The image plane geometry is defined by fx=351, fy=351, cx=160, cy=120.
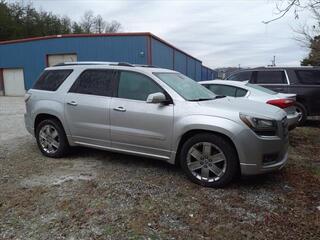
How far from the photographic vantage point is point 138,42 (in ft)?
71.8

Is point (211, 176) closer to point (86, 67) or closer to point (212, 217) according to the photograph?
point (212, 217)

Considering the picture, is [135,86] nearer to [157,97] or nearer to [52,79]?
[157,97]

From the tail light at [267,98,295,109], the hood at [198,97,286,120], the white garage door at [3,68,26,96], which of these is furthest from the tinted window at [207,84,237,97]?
the white garage door at [3,68,26,96]

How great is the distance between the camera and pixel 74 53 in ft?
81.4

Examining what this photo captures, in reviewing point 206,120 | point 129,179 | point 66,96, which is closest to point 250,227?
point 206,120

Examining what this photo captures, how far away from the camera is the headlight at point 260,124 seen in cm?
480

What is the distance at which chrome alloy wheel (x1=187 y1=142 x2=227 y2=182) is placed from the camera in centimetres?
493

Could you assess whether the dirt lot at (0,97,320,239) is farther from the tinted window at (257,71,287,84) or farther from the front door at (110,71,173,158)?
the tinted window at (257,71,287,84)

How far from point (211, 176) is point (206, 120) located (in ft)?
2.64

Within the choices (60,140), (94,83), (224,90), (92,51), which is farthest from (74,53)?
(94,83)

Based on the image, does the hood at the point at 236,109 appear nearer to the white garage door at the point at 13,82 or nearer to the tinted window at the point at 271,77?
the tinted window at the point at 271,77

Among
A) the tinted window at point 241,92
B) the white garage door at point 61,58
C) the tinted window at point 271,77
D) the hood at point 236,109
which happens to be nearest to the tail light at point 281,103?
the tinted window at point 241,92

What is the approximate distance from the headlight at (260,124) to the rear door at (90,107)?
2.28m

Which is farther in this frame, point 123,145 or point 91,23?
point 91,23
